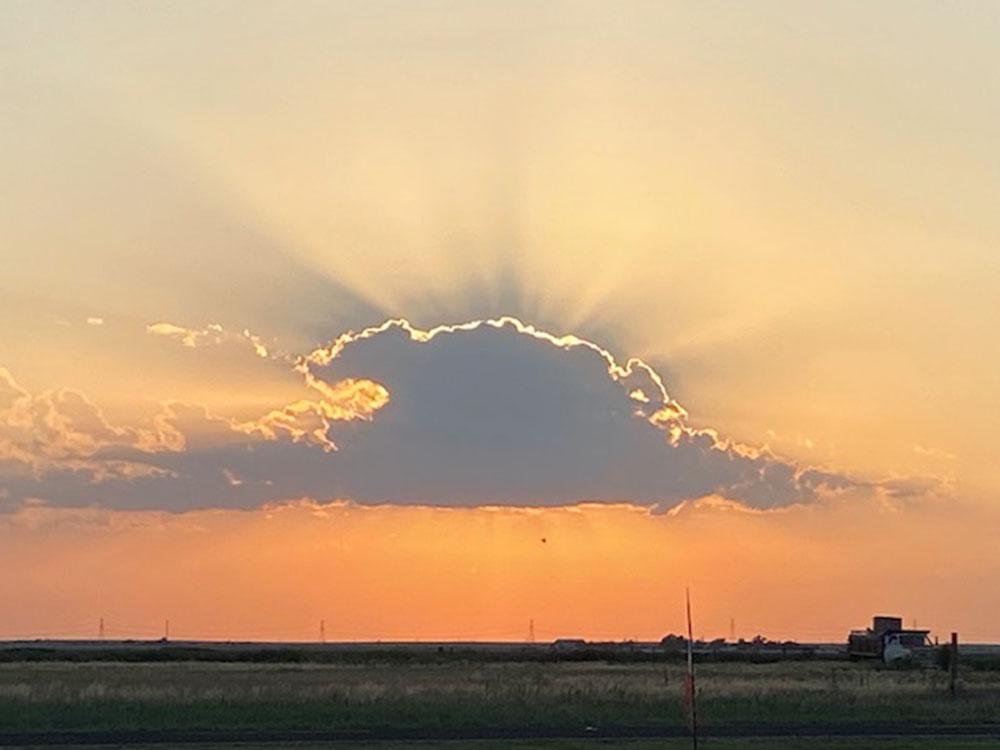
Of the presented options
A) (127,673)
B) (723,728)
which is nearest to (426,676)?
(127,673)

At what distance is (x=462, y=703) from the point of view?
5703 cm

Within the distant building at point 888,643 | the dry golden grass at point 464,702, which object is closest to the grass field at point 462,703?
the dry golden grass at point 464,702

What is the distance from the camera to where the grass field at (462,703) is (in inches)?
2068

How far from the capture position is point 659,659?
401ft

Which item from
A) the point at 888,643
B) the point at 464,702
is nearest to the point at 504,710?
the point at 464,702

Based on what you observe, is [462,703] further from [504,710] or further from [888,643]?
[888,643]

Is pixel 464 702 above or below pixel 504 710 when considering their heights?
above

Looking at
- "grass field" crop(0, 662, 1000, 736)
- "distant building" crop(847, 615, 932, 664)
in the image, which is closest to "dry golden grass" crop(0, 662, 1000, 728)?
"grass field" crop(0, 662, 1000, 736)

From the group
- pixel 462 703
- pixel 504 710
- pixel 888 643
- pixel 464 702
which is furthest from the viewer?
pixel 888 643

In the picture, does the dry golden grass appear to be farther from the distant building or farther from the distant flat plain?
the distant building

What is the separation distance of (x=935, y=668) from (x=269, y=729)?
191ft

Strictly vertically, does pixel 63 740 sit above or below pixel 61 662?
below

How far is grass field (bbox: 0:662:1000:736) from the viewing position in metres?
52.5

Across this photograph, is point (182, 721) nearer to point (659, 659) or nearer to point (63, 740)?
point (63, 740)
